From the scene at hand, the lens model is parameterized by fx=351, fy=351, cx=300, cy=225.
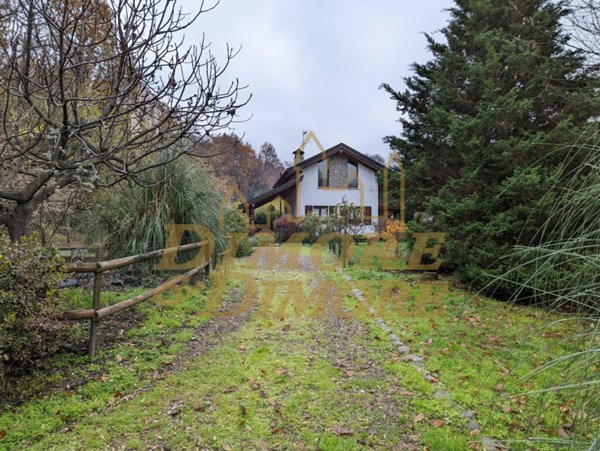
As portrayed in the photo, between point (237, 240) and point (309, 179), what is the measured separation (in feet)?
33.6

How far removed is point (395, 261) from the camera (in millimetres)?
10617

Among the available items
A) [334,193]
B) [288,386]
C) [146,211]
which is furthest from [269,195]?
[288,386]

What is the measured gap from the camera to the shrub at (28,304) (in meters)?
2.54

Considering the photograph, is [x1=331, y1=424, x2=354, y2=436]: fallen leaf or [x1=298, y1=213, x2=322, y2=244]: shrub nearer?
[x1=331, y1=424, x2=354, y2=436]: fallen leaf

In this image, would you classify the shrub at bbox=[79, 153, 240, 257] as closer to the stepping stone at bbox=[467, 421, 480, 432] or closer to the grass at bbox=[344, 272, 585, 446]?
the grass at bbox=[344, 272, 585, 446]

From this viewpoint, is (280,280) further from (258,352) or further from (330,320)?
(258,352)

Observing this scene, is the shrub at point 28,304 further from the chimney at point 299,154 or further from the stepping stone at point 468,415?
the chimney at point 299,154

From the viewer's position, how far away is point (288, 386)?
315cm

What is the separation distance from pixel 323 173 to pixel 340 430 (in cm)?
1862

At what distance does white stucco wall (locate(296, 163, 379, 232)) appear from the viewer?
66.7 feet

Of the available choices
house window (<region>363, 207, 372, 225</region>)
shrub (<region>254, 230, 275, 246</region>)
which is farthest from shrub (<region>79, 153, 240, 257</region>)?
house window (<region>363, 207, 372, 225</region>)

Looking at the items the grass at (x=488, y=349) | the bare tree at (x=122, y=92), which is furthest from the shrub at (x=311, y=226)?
the bare tree at (x=122, y=92)

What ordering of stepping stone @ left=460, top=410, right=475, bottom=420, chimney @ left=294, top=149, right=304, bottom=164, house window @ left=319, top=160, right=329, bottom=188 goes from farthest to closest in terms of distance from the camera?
chimney @ left=294, top=149, right=304, bottom=164 → house window @ left=319, top=160, right=329, bottom=188 → stepping stone @ left=460, top=410, right=475, bottom=420

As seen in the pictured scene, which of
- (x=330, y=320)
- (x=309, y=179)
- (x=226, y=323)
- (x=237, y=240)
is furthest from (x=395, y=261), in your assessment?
(x=309, y=179)
